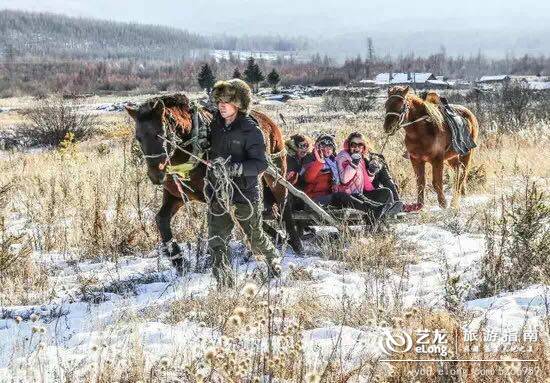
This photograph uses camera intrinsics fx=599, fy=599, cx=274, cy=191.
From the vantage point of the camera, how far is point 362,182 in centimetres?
675

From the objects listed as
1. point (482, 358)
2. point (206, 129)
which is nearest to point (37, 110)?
point (206, 129)

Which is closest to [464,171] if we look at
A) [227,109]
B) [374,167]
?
[374,167]

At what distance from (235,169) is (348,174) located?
2.41 meters

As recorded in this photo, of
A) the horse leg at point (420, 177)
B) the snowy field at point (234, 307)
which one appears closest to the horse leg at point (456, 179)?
the horse leg at point (420, 177)

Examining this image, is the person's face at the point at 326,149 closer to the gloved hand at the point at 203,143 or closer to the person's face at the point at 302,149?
the person's face at the point at 302,149

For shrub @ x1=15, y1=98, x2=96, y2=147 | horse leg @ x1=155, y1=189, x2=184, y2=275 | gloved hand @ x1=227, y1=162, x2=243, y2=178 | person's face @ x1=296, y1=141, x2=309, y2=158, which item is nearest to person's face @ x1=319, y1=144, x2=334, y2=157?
person's face @ x1=296, y1=141, x2=309, y2=158

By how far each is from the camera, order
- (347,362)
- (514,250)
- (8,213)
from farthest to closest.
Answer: (8,213), (514,250), (347,362)

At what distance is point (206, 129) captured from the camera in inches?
193

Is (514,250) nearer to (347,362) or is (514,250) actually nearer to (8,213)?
(347,362)

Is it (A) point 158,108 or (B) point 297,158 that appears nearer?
(A) point 158,108

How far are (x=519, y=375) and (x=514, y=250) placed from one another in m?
2.13

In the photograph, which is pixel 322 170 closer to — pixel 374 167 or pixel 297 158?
pixel 297 158

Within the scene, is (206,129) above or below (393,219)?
above

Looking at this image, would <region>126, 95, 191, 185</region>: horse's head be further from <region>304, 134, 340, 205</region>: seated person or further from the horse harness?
<region>304, 134, 340, 205</region>: seated person
